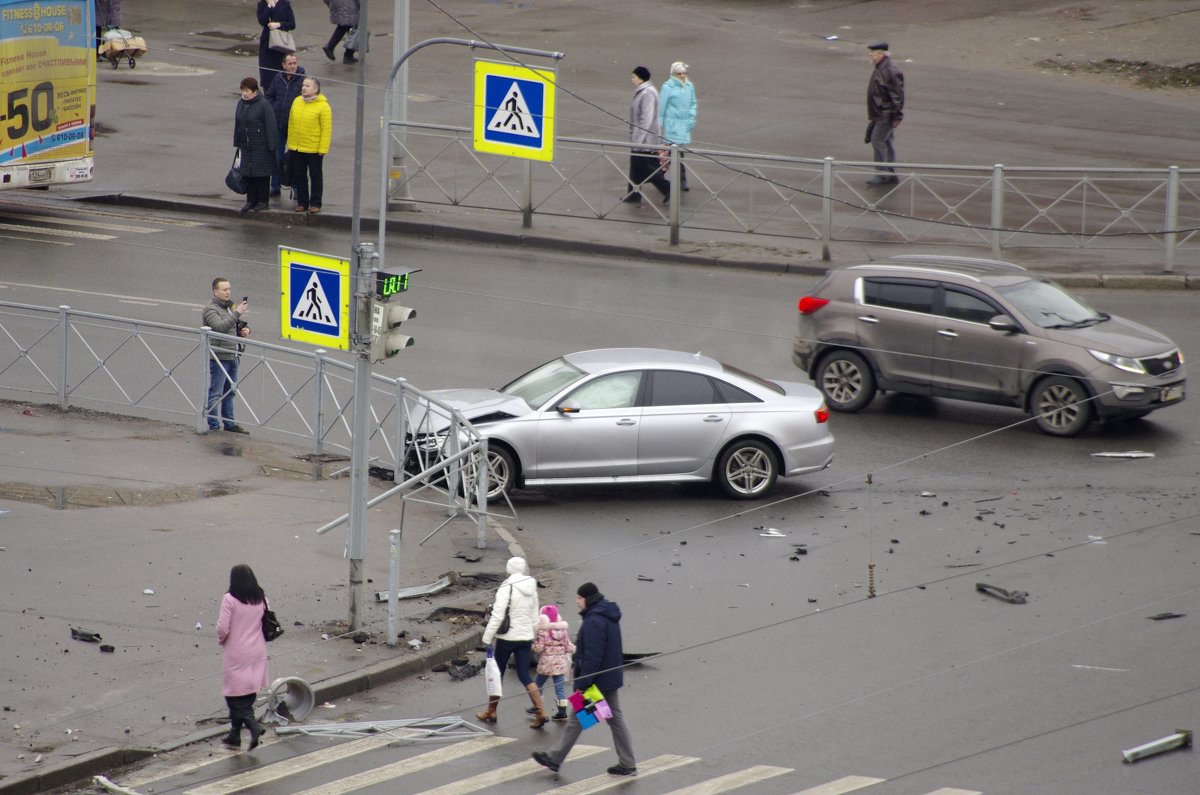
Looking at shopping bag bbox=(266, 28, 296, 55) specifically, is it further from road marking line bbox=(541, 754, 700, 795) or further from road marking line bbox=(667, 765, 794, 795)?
road marking line bbox=(667, 765, 794, 795)

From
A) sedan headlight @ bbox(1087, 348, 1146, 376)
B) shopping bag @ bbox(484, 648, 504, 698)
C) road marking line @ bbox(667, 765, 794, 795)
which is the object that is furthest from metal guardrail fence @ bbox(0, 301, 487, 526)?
sedan headlight @ bbox(1087, 348, 1146, 376)

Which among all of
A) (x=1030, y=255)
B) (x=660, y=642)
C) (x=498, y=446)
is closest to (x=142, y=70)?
(x=1030, y=255)

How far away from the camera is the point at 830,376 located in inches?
728

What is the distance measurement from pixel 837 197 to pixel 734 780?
1750cm

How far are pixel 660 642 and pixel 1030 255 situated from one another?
13.9 m

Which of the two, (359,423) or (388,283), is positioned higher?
(388,283)

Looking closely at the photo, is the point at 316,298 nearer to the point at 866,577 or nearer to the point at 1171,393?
the point at 866,577

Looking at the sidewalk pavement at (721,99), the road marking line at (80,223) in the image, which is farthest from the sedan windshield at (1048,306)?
the road marking line at (80,223)

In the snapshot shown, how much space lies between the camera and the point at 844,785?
9750mm

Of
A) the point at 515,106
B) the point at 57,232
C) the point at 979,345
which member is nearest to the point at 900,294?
the point at 979,345

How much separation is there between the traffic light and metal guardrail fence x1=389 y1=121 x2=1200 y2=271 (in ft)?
42.8

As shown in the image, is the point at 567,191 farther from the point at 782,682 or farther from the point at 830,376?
the point at 782,682

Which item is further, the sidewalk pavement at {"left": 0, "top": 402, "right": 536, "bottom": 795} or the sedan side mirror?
the sedan side mirror

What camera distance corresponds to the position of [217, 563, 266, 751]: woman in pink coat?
1048 cm
